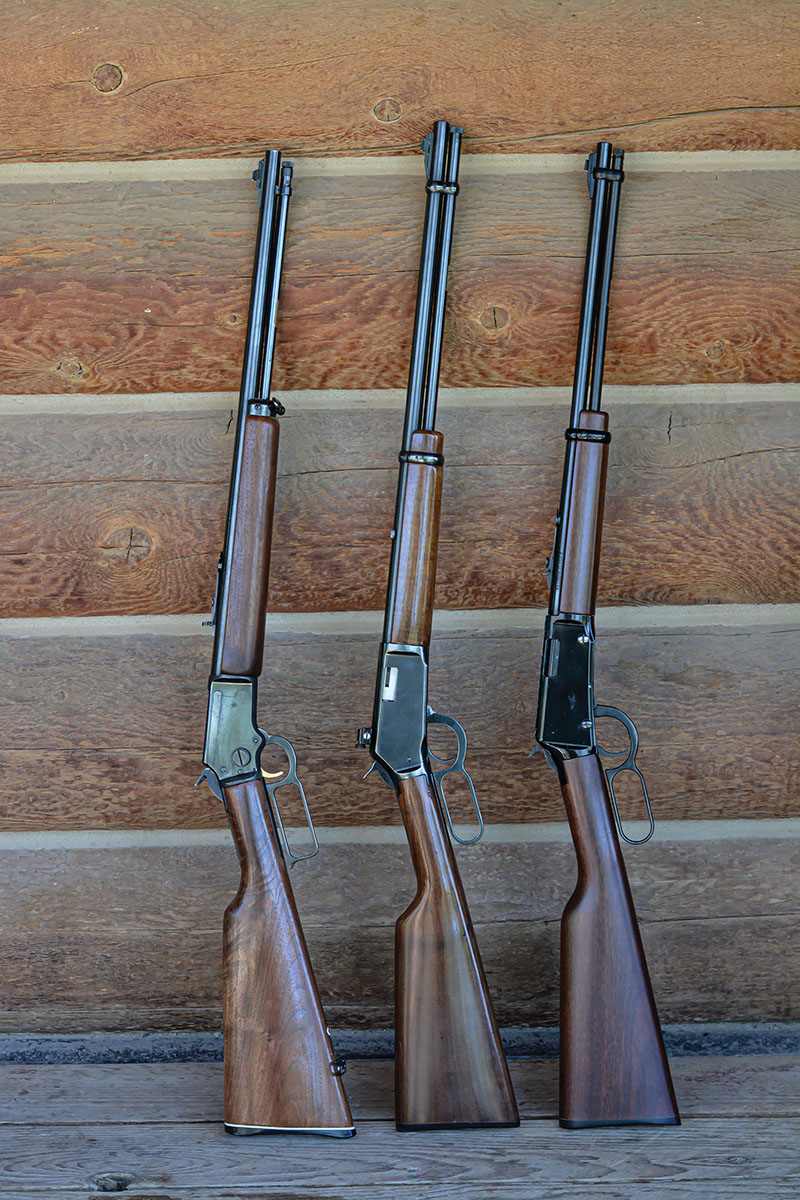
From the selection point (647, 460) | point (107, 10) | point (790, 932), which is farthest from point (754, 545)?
point (107, 10)

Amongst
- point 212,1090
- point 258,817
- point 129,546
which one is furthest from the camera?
point 129,546

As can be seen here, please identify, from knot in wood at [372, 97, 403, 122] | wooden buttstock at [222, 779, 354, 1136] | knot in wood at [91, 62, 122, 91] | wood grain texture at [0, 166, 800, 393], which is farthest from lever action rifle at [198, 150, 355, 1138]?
knot in wood at [91, 62, 122, 91]

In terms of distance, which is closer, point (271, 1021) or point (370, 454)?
point (271, 1021)

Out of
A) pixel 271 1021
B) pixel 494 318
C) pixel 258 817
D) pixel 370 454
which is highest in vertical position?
pixel 494 318

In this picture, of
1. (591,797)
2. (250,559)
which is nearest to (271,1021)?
(591,797)

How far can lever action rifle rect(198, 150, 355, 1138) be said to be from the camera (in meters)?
1.47

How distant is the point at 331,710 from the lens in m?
1.81

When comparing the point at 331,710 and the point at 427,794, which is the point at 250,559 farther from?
the point at 427,794

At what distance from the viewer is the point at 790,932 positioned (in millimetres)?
1838

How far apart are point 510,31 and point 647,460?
843 millimetres

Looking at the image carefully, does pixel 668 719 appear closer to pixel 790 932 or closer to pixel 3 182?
pixel 790 932

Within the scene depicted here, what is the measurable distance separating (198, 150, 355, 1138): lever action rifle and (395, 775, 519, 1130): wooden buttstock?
0.12 m

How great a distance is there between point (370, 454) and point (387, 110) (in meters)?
0.64

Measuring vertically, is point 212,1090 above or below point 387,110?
below
